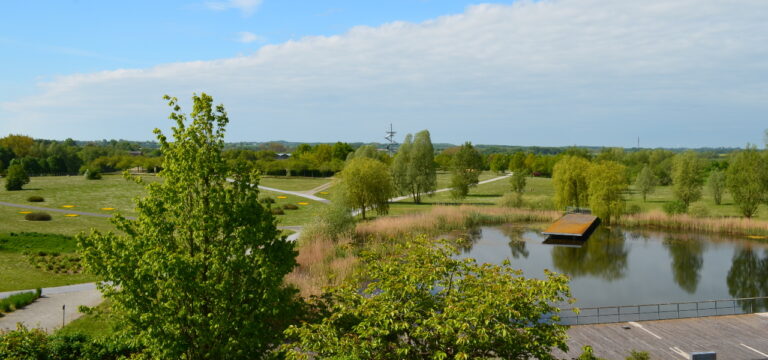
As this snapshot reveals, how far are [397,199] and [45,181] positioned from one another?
59410 mm

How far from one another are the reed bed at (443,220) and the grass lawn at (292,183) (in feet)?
133

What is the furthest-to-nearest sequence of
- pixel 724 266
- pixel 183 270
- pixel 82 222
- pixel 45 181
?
1. pixel 45 181
2. pixel 82 222
3. pixel 724 266
4. pixel 183 270

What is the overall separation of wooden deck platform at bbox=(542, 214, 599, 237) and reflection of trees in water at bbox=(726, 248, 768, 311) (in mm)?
12028

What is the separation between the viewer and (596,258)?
4016 cm

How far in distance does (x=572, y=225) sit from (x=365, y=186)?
21.3 metres

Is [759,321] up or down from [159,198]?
down

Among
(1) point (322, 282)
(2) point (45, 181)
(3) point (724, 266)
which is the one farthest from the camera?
(2) point (45, 181)

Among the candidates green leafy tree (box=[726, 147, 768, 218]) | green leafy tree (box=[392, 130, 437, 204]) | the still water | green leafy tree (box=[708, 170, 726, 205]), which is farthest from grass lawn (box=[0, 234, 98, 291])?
green leafy tree (box=[708, 170, 726, 205])

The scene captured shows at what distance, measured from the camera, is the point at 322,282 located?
1031 inches

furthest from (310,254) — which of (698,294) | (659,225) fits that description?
(659,225)

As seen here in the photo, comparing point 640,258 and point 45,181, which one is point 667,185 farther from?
point 45,181

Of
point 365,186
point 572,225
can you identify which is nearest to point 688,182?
point 572,225

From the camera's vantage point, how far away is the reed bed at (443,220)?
4272 centimetres

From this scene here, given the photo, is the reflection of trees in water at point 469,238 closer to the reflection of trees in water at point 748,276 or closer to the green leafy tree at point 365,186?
the green leafy tree at point 365,186
